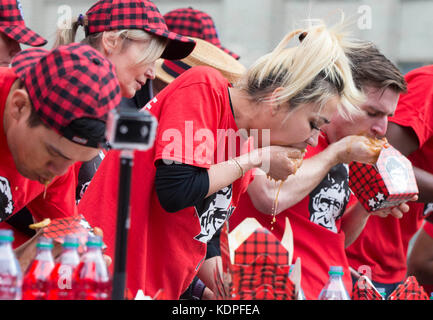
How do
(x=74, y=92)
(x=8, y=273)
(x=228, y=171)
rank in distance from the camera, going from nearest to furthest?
(x=8, y=273) < (x=74, y=92) < (x=228, y=171)

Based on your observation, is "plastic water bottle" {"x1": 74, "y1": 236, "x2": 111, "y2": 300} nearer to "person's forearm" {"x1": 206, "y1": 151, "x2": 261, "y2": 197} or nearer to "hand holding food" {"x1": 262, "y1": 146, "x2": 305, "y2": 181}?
"person's forearm" {"x1": 206, "y1": 151, "x2": 261, "y2": 197}

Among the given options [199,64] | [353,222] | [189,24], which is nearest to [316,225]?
[353,222]

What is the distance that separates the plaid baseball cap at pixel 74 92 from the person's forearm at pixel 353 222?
1.65 m

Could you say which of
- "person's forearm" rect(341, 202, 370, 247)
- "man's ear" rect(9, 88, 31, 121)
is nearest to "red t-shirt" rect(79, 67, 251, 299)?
"man's ear" rect(9, 88, 31, 121)

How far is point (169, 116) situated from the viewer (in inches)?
83.9

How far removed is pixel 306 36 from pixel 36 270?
4.10ft

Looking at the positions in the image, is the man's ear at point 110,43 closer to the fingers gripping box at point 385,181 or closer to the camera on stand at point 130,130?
the fingers gripping box at point 385,181

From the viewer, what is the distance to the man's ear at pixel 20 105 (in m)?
1.69

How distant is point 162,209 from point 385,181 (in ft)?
3.10

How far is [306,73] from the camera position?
231 cm

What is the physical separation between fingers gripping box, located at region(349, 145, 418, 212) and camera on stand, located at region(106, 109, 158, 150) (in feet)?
5.38

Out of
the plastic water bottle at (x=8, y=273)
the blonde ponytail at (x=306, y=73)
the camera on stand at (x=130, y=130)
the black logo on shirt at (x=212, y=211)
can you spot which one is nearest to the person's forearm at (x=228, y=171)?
the black logo on shirt at (x=212, y=211)

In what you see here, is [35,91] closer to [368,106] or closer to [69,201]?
[69,201]

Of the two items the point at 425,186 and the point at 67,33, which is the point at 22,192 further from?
the point at 425,186
